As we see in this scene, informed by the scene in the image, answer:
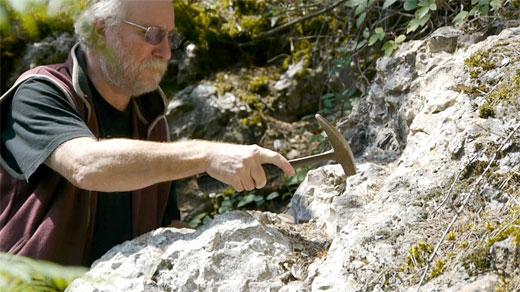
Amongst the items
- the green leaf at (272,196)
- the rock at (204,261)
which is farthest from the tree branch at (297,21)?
the rock at (204,261)

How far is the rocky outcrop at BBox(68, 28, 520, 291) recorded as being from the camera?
6.11 ft

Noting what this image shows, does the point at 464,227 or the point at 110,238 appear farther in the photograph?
the point at 110,238

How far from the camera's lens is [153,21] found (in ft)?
11.7

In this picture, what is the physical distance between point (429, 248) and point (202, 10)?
434 cm

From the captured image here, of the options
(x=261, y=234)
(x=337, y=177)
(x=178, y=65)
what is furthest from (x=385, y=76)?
(x=178, y=65)

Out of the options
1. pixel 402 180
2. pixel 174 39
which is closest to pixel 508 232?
pixel 402 180

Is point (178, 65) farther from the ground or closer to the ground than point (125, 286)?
closer to the ground

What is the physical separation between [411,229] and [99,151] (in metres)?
1.41

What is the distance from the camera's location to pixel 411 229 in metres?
2.06

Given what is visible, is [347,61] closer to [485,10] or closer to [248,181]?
[485,10]

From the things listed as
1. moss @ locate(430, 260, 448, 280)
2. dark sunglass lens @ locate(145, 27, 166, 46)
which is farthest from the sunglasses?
moss @ locate(430, 260, 448, 280)

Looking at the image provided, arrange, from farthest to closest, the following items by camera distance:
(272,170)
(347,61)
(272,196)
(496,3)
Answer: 1. (272,196)
2. (347,61)
3. (496,3)
4. (272,170)

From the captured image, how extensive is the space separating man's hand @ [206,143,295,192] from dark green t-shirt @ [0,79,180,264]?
71 cm

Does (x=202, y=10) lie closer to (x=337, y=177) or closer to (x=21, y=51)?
(x=21, y=51)
